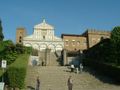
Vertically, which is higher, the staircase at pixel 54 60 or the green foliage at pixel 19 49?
the green foliage at pixel 19 49

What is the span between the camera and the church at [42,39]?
274 feet

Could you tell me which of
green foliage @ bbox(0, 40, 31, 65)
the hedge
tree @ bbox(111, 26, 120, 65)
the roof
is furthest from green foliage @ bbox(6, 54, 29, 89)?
the roof

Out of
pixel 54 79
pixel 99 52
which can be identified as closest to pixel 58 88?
pixel 54 79

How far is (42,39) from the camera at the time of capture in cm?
8500

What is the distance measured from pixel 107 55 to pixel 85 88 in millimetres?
13568

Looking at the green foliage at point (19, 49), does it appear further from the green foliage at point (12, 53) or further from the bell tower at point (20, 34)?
the bell tower at point (20, 34)

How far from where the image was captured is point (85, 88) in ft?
104

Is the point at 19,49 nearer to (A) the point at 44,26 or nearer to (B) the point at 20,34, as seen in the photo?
(A) the point at 44,26

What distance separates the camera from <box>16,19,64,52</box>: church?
8362cm

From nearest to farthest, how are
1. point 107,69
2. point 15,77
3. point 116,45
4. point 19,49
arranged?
point 15,77 < point 107,69 < point 116,45 < point 19,49

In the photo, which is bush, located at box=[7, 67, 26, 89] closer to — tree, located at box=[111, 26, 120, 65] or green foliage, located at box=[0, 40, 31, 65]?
tree, located at box=[111, 26, 120, 65]

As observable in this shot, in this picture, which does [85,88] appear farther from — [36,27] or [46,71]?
[36,27]

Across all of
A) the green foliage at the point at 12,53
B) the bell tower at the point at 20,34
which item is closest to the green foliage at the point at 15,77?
the green foliage at the point at 12,53

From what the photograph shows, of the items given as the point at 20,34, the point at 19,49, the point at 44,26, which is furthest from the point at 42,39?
the point at 19,49
